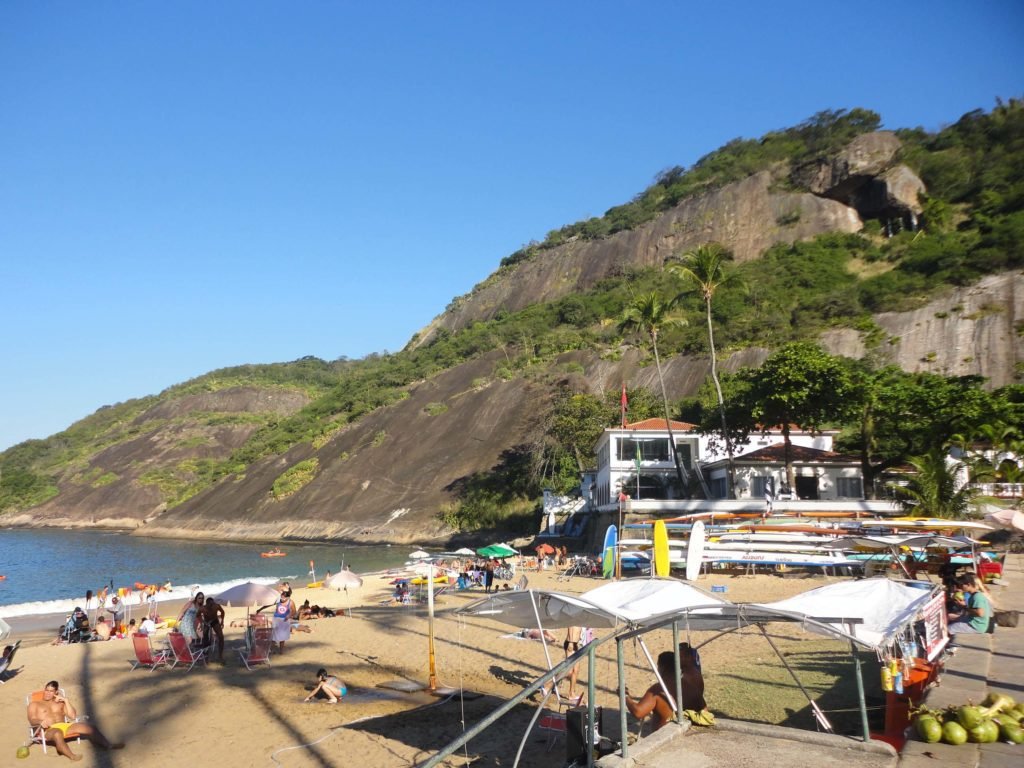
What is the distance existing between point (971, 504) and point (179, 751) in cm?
2611

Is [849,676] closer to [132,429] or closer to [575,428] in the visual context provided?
[575,428]

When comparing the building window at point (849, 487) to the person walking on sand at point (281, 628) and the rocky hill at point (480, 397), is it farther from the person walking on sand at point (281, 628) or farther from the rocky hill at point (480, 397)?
the person walking on sand at point (281, 628)

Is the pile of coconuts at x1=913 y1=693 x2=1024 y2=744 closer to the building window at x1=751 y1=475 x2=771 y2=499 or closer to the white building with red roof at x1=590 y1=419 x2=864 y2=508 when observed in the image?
the white building with red roof at x1=590 y1=419 x2=864 y2=508

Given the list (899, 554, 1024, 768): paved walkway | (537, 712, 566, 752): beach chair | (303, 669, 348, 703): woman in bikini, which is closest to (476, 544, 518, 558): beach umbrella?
(303, 669, 348, 703): woman in bikini

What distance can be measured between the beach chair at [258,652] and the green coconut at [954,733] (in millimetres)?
12425

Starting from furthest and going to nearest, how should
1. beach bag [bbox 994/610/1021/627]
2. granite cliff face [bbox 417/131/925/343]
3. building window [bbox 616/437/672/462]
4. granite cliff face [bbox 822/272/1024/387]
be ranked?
1. granite cliff face [bbox 417/131/925/343]
2. granite cliff face [bbox 822/272/1024/387]
3. building window [bbox 616/437/672/462]
4. beach bag [bbox 994/610/1021/627]

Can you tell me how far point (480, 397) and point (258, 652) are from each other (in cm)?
6155

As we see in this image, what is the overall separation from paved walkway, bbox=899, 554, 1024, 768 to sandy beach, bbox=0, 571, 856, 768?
411 centimetres

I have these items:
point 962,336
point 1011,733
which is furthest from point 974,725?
point 962,336

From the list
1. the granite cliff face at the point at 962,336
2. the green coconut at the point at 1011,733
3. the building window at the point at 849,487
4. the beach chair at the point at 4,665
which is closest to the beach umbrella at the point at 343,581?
the beach chair at the point at 4,665

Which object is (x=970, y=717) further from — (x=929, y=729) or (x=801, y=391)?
(x=801, y=391)

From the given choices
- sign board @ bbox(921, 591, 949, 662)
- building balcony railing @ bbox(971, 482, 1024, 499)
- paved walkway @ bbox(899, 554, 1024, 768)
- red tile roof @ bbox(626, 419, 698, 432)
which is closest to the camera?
paved walkway @ bbox(899, 554, 1024, 768)

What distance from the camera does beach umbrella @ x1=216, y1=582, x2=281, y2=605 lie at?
16.0 metres

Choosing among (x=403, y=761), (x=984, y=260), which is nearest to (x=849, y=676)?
(x=403, y=761)
